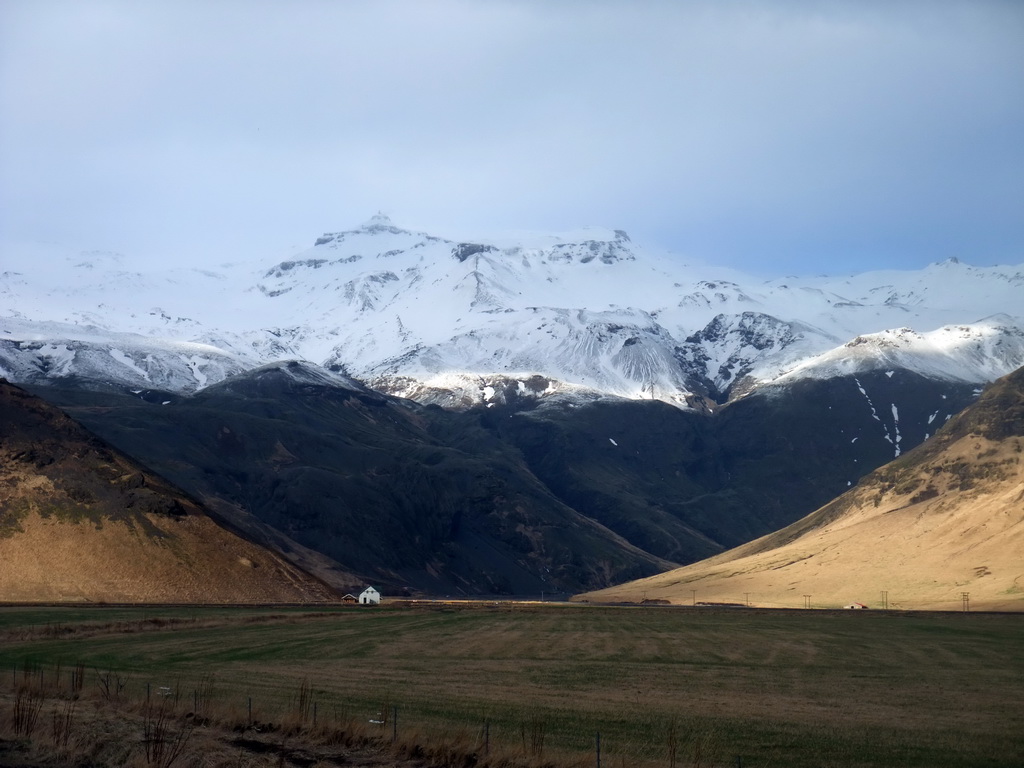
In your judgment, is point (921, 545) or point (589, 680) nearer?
point (589, 680)

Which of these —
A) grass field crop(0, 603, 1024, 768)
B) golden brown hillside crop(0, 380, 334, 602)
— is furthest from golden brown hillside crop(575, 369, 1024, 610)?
golden brown hillside crop(0, 380, 334, 602)

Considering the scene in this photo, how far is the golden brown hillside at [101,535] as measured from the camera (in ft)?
330

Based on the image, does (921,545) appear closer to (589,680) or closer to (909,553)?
(909,553)

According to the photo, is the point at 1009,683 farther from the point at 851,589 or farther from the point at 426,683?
the point at 851,589

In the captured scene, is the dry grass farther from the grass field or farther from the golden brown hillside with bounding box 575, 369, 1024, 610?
the grass field

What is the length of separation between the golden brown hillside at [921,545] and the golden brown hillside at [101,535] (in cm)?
6512

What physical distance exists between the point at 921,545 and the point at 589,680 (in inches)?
4451

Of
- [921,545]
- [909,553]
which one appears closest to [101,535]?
[909,553]

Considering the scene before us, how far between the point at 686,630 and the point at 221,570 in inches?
2165

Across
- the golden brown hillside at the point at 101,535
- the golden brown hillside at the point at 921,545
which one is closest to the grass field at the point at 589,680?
the golden brown hillside at the point at 101,535

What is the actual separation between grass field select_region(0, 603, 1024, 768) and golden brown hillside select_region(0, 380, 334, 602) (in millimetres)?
15658

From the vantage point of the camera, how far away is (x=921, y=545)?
475 feet

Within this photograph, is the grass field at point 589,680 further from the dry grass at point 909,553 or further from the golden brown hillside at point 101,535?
the dry grass at point 909,553

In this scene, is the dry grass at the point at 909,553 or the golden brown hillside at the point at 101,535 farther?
the dry grass at the point at 909,553
